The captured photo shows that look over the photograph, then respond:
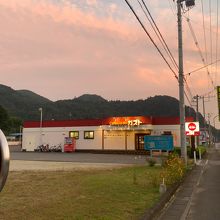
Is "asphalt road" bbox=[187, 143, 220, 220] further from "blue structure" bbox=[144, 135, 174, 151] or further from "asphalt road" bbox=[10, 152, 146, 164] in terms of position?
"asphalt road" bbox=[10, 152, 146, 164]

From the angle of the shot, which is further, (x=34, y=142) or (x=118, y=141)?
(x=34, y=142)

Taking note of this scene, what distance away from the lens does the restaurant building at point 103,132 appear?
161 feet

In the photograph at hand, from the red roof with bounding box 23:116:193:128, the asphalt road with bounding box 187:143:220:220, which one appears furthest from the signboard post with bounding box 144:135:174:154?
the red roof with bounding box 23:116:193:128

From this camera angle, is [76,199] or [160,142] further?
[160,142]

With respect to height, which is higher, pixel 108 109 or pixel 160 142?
pixel 108 109

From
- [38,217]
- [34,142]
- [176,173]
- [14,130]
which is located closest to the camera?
[38,217]

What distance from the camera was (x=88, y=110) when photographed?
17200cm

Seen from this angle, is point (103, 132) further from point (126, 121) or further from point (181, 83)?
point (181, 83)

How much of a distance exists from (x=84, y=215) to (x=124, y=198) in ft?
9.58

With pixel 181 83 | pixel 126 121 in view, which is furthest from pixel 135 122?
pixel 181 83

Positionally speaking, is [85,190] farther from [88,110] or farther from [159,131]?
[88,110]

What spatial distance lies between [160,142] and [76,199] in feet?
58.6

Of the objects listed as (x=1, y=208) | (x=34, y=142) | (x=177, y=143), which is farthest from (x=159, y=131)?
(x=1, y=208)

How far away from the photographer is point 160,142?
92.0 feet
